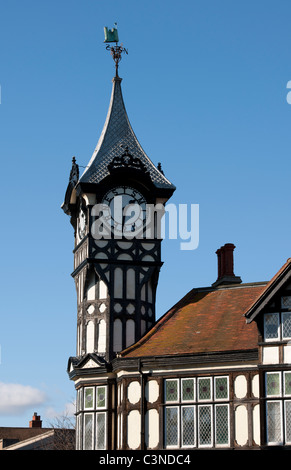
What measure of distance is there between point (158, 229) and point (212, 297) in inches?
154

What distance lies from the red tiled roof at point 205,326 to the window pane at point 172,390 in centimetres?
115

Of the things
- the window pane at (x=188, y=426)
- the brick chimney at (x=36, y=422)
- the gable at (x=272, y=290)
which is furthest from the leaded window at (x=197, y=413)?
the brick chimney at (x=36, y=422)

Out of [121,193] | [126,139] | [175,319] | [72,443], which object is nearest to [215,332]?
[175,319]

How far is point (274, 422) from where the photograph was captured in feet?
109

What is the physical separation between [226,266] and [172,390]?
8164 mm

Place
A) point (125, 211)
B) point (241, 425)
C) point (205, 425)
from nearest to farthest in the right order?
point (241, 425) < point (205, 425) < point (125, 211)

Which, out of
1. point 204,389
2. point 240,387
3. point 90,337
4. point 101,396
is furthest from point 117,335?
point 240,387

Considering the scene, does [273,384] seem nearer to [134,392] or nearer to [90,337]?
[134,392]

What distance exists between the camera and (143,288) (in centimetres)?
4138

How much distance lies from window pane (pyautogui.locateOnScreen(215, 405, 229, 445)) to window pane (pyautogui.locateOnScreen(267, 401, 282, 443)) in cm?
204

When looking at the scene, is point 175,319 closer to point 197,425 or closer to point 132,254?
point 132,254

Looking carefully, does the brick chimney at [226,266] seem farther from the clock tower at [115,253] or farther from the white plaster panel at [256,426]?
the white plaster panel at [256,426]

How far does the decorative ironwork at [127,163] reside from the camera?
41.5 metres

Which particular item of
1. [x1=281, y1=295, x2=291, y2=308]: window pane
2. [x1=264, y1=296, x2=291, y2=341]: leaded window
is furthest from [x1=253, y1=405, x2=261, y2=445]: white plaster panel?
[x1=281, y1=295, x2=291, y2=308]: window pane
